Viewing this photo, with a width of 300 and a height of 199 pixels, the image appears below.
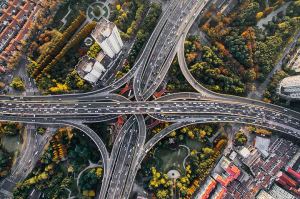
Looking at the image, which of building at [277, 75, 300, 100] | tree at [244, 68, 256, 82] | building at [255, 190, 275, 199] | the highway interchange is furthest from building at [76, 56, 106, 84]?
building at [255, 190, 275, 199]

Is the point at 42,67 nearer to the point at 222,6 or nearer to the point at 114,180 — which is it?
the point at 114,180

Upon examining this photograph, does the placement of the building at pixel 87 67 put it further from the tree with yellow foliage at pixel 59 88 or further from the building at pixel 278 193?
the building at pixel 278 193

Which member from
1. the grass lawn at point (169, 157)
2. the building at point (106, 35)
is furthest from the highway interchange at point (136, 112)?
the building at point (106, 35)

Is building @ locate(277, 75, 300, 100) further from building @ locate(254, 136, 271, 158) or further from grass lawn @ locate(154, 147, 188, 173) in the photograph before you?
grass lawn @ locate(154, 147, 188, 173)

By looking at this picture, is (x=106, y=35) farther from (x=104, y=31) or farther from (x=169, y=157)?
(x=169, y=157)

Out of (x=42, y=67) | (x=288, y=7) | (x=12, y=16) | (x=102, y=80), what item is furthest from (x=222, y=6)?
(x=12, y=16)
